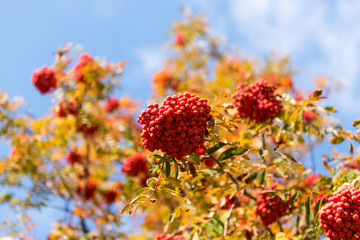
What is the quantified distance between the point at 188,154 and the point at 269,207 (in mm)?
1501

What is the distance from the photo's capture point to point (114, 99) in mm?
8438

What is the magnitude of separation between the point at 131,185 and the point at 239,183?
9.93 ft

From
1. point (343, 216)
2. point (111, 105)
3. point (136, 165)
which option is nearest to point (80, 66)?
point (111, 105)

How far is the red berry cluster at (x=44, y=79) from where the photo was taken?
21.7ft

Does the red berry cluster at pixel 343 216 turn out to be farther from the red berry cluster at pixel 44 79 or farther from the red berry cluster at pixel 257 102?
the red berry cluster at pixel 44 79

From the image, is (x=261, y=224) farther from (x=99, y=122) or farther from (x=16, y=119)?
(x=16, y=119)

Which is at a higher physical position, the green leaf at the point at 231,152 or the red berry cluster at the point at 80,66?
the red berry cluster at the point at 80,66

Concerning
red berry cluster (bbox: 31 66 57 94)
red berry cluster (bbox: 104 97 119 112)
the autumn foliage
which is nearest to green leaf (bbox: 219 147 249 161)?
the autumn foliage

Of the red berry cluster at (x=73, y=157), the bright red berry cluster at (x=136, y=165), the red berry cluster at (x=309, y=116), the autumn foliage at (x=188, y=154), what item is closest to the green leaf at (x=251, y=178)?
the autumn foliage at (x=188, y=154)

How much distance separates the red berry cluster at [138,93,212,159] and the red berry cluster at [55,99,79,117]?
4.66 m

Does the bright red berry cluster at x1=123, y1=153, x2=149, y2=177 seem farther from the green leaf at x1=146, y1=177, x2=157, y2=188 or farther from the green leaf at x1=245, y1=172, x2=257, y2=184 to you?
the green leaf at x1=146, y1=177, x2=157, y2=188

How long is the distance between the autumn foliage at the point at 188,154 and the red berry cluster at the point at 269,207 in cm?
1

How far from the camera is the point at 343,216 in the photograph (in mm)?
→ 2619

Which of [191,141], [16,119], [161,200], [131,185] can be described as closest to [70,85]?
[16,119]
